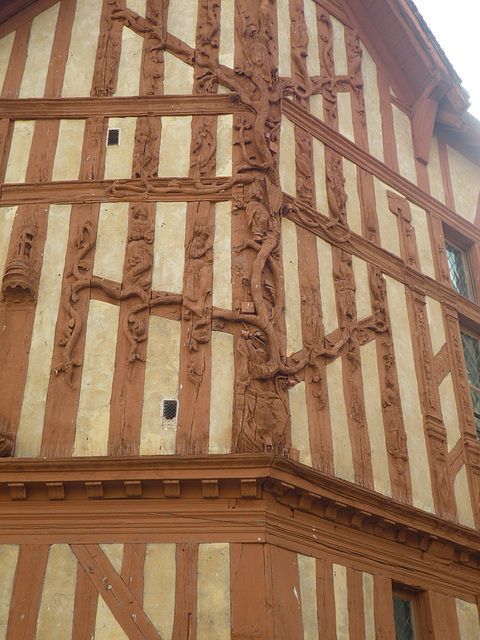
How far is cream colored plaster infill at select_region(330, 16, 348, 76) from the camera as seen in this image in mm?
10680

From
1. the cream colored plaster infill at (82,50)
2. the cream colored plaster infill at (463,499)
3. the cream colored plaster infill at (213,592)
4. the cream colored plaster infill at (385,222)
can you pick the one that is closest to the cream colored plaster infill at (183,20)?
the cream colored plaster infill at (82,50)

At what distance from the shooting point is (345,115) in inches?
409

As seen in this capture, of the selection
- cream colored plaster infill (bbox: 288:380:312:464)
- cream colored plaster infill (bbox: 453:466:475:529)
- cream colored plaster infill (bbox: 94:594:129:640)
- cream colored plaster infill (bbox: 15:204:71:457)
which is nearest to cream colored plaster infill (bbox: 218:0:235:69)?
cream colored plaster infill (bbox: 15:204:71:457)

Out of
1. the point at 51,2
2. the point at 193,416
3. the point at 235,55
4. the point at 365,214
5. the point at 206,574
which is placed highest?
the point at 51,2

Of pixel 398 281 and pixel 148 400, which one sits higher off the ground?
pixel 398 281

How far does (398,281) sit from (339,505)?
133 inches

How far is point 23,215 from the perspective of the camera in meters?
8.53

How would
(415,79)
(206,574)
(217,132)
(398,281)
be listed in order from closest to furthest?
(206,574), (217,132), (398,281), (415,79)

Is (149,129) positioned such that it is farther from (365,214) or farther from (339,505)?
(339,505)

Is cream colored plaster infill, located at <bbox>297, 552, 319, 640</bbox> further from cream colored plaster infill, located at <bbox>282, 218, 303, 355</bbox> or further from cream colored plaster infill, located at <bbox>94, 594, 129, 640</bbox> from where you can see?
cream colored plaster infill, located at <bbox>282, 218, 303, 355</bbox>

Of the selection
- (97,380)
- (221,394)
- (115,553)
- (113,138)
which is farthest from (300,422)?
(113,138)

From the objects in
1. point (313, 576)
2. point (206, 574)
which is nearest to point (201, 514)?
point (206, 574)

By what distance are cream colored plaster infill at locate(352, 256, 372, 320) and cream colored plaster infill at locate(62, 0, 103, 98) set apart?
3.54 metres

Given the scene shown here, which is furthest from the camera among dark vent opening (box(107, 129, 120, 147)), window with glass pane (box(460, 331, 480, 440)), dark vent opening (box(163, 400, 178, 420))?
window with glass pane (box(460, 331, 480, 440))
